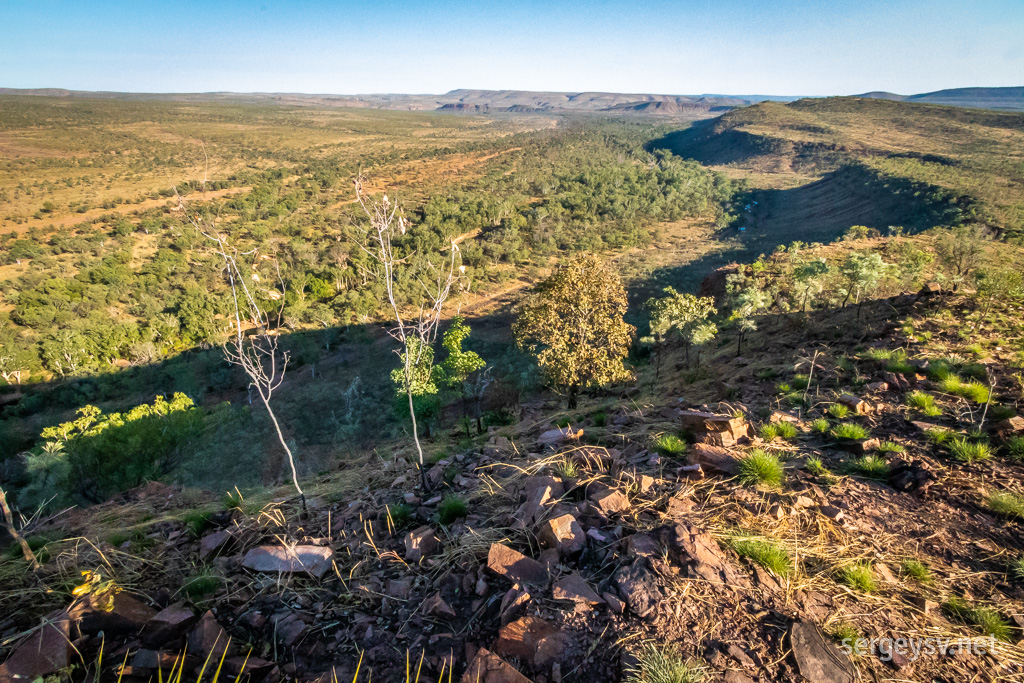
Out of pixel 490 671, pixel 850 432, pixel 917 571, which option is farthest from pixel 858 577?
pixel 490 671

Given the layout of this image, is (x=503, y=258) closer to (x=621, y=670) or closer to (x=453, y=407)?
(x=453, y=407)

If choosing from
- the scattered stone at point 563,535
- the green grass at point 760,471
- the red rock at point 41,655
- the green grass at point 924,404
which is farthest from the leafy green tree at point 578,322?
the red rock at point 41,655

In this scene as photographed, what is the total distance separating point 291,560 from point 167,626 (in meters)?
0.99

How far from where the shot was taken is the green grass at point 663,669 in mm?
2654

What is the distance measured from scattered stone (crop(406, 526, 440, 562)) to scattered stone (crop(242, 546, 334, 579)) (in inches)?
29.4

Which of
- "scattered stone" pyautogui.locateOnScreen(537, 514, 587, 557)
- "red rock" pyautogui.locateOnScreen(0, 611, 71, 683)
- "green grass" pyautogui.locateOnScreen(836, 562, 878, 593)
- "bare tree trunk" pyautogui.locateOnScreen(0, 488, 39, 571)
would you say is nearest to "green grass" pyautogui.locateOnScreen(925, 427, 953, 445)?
"green grass" pyautogui.locateOnScreen(836, 562, 878, 593)

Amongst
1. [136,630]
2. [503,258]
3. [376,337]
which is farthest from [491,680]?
[503,258]

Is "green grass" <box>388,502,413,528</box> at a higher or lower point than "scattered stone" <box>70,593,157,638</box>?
lower

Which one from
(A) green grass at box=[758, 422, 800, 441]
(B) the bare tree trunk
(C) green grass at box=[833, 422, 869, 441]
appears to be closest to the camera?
(B) the bare tree trunk

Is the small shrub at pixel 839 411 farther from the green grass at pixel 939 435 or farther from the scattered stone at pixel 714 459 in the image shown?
the scattered stone at pixel 714 459

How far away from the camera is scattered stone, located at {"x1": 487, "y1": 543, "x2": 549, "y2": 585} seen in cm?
354

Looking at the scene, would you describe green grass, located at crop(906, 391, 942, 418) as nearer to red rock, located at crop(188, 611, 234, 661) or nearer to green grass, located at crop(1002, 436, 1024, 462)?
green grass, located at crop(1002, 436, 1024, 462)

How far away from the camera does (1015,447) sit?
15.3ft

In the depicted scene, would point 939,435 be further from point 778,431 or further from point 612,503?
point 612,503
